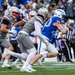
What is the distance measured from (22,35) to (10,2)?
1301 cm

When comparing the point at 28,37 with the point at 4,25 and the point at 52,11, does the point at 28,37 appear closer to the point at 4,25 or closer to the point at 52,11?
the point at 4,25

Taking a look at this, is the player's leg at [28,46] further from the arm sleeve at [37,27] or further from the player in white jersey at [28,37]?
the arm sleeve at [37,27]

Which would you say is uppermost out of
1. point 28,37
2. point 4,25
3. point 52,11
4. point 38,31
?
point 52,11

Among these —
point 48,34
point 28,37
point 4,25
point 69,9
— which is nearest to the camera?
point 28,37

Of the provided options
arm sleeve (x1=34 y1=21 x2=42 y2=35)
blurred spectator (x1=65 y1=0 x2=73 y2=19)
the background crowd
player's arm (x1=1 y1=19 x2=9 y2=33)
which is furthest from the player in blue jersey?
blurred spectator (x1=65 y1=0 x2=73 y2=19)

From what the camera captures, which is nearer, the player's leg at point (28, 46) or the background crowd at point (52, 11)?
the player's leg at point (28, 46)

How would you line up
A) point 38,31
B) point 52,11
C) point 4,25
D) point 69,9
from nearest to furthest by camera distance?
point 38,31, point 4,25, point 52,11, point 69,9

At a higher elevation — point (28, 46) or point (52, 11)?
point (52, 11)

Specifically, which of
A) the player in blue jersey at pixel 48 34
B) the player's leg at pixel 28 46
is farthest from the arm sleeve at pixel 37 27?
the player in blue jersey at pixel 48 34

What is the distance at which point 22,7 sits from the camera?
22656 millimetres

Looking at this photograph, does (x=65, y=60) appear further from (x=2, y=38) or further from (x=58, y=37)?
(x=2, y=38)

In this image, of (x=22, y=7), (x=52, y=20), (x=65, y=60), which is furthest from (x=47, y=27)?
(x=22, y=7)

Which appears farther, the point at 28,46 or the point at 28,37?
the point at 28,37

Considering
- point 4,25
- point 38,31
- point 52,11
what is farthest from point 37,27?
point 52,11
